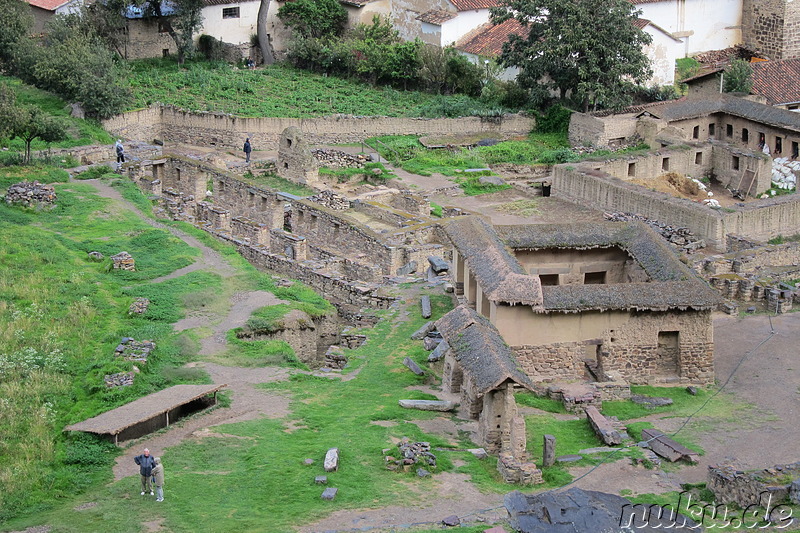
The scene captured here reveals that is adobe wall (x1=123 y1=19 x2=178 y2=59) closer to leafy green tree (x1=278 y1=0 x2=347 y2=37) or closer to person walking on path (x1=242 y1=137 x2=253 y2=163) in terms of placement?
leafy green tree (x1=278 y1=0 x2=347 y2=37)

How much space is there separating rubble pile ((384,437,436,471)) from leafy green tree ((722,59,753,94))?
3448cm

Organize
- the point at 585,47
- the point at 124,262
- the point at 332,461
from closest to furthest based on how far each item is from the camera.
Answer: the point at 332,461 → the point at 124,262 → the point at 585,47

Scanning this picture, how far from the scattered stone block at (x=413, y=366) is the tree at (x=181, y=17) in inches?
1357

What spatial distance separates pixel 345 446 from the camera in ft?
80.7

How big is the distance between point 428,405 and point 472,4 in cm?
3656

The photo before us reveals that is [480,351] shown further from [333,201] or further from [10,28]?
[10,28]

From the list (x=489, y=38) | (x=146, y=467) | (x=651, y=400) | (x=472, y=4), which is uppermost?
(x=472, y=4)

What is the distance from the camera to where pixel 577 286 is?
1162 inches

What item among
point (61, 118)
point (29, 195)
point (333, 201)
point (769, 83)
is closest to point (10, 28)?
point (61, 118)

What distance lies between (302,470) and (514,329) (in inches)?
291

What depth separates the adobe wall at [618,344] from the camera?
29.1m

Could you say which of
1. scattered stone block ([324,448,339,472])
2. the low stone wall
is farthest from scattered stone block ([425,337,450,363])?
the low stone wall

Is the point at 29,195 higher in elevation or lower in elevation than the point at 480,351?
higher

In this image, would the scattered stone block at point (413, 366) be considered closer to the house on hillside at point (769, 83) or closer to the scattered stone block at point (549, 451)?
the scattered stone block at point (549, 451)
